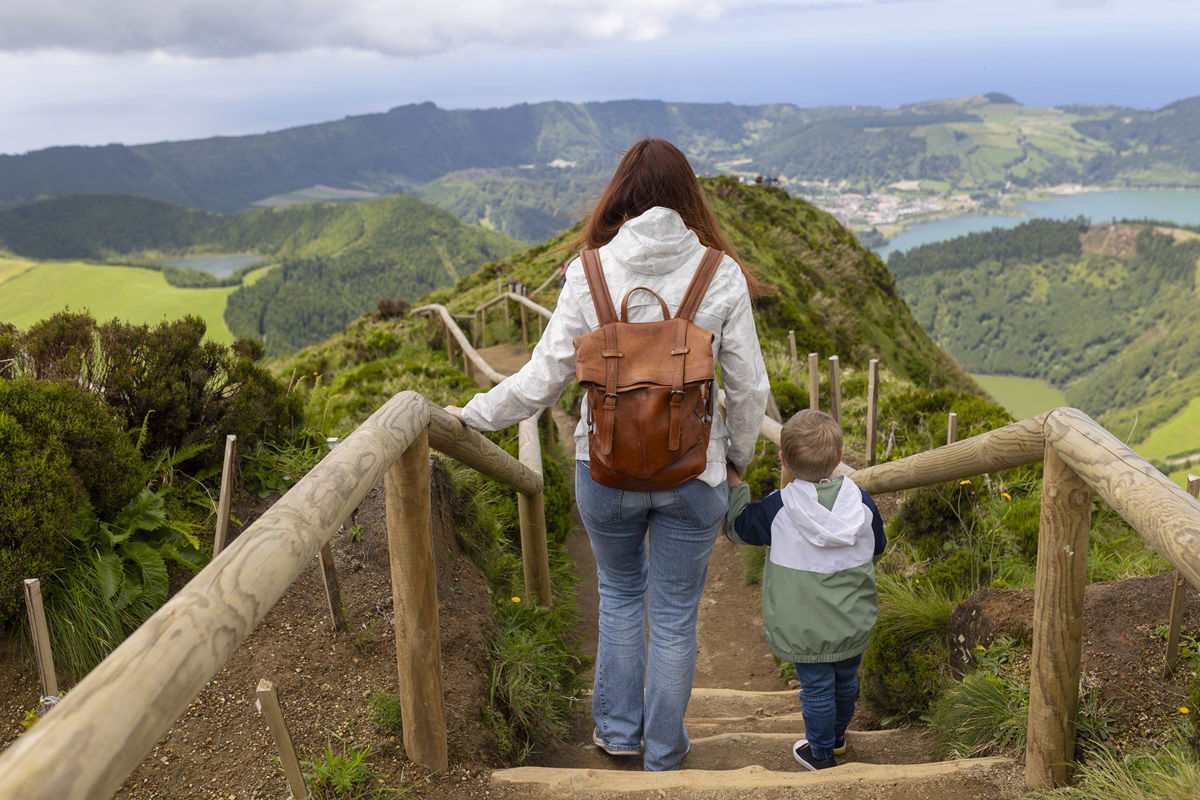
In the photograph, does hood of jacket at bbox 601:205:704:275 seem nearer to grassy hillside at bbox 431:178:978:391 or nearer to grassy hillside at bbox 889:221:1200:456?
grassy hillside at bbox 431:178:978:391

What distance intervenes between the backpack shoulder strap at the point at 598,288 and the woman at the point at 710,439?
26mm

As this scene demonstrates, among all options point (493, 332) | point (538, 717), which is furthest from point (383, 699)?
point (493, 332)

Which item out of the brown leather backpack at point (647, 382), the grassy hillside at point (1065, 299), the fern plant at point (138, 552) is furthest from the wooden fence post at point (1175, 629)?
the grassy hillside at point (1065, 299)

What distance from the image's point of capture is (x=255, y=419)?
429cm

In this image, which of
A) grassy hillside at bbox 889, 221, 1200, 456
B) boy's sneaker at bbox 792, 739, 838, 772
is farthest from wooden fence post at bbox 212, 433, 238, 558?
grassy hillside at bbox 889, 221, 1200, 456

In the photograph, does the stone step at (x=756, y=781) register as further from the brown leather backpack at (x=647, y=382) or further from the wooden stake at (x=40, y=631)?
the wooden stake at (x=40, y=631)

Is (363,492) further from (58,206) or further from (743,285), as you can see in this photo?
(58,206)

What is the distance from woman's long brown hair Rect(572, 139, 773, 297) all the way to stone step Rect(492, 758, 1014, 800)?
1510 mm

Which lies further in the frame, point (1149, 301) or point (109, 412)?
point (1149, 301)

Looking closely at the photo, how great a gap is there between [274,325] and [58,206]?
134 meters

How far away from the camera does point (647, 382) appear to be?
2256 millimetres

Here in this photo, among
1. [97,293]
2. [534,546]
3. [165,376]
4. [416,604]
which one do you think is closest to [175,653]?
[416,604]

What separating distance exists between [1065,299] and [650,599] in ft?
568

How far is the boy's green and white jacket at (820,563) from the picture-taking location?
9.27 ft
